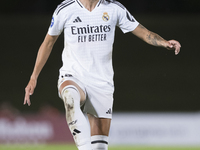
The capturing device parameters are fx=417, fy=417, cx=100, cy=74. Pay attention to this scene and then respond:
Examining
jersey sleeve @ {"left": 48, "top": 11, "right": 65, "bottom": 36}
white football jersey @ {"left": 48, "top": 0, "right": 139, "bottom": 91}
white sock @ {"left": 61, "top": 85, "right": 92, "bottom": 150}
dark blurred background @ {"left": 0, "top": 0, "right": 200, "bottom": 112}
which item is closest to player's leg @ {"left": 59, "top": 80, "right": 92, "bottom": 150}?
white sock @ {"left": 61, "top": 85, "right": 92, "bottom": 150}

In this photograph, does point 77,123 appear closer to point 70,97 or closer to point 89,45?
point 70,97

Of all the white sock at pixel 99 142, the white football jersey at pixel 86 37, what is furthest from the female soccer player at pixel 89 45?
the white sock at pixel 99 142

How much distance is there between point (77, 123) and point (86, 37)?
964mm

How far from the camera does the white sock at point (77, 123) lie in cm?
354

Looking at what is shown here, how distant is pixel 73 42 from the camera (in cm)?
412

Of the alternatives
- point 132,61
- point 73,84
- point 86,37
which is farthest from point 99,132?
point 132,61


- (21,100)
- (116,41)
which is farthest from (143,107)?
(21,100)

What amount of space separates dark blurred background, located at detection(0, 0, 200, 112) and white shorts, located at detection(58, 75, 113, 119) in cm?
720

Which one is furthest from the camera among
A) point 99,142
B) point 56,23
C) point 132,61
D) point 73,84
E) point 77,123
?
point 132,61

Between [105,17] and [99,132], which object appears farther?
[99,132]

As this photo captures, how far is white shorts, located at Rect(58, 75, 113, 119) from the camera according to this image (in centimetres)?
404

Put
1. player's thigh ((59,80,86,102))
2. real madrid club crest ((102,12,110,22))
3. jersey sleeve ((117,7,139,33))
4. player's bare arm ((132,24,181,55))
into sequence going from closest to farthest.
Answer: player's thigh ((59,80,86,102)) → player's bare arm ((132,24,181,55)) → real madrid club crest ((102,12,110,22)) → jersey sleeve ((117,7,139,33))

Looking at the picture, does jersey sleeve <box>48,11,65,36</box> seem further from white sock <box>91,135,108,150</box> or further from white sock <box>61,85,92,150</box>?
white sock <box>91,135,108,150</box>

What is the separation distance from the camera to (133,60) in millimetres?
11844
